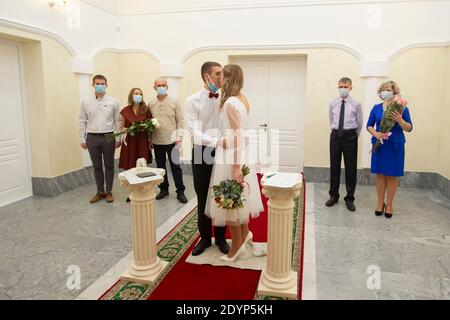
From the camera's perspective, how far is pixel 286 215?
245 cm

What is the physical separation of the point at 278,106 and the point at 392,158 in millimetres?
2510

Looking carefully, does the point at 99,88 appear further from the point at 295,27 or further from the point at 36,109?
the point at 295,27

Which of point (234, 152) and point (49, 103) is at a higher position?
point (49, 103)

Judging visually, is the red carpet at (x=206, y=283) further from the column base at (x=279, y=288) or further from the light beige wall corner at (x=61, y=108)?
the light beige wall corner at (x=61, y=108)

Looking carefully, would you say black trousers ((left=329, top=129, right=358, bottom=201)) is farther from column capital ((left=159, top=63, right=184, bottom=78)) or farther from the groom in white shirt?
column capital ((left=159, top=63, right=184, bottom=78))

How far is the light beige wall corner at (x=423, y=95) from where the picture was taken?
510cm

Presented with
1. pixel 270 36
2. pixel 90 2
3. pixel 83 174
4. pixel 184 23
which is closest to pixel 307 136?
pixel 270 36

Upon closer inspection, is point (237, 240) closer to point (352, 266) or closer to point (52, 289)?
point (352, 266)

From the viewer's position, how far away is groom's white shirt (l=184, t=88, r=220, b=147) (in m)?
2.89

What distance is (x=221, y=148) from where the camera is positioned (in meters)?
2.73

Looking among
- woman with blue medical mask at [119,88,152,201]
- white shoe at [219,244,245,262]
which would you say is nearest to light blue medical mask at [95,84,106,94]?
woman with blue medical mask at [119,88,152,201]

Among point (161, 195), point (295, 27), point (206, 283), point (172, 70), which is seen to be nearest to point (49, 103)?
point (161, 195)

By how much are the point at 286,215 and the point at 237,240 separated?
25.6 inches

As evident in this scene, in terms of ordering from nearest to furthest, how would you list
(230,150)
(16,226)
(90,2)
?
(230,150), (16,226), (90,2)
